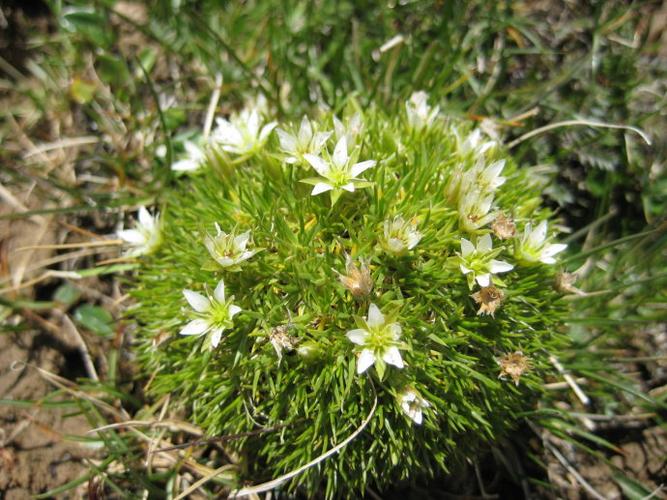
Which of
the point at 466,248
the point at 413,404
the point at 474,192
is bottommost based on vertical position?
the point at 413,404

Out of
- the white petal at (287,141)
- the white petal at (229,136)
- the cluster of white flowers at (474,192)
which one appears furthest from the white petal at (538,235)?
the white petal at (229,136)

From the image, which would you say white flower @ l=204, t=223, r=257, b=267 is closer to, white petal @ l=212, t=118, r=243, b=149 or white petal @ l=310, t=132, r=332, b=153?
white petal @ l=310, t=132, r=332, b=153

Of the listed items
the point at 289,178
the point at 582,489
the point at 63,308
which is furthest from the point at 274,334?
the point at 582,489

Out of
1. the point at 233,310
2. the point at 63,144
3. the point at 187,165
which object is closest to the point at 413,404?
the point at 233,310

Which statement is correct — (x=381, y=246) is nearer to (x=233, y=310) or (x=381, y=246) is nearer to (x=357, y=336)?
(x=357, y=336)

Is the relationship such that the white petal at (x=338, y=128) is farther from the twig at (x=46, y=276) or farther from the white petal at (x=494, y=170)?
the twig at (x=46, y=276)

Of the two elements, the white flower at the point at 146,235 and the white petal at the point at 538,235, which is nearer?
the white petal at the point at 538,235

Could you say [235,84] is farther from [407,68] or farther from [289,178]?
[289,178]
